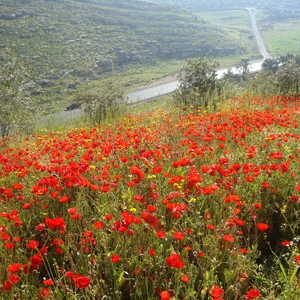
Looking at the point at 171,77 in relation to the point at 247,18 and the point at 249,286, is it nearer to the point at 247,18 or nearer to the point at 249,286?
the point at 249,286

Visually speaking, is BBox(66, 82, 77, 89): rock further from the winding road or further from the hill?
the winding road

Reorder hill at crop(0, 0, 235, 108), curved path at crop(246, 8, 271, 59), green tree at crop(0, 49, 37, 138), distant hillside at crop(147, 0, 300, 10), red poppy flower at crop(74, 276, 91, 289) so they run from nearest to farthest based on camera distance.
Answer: red poppy flower at crop(74, 276, 91, 289)
green tree at crop(0, 49, 37, 138)
hill at crop(0, 0, 235, 108)
curved path at crop(246, 8, 271, 59)
distant hillside at crop(147, 0, 300, 10)

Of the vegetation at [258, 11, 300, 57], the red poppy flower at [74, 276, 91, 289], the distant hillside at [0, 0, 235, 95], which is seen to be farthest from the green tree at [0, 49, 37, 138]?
the vegetation at [258, 11, 300, 57]

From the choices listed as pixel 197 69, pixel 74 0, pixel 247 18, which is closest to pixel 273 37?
pixel 247 18

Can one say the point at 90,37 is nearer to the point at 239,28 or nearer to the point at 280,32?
the point at 239,28

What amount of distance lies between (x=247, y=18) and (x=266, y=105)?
12948 cm

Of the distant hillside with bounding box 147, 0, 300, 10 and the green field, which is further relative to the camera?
the distant hillside with bounding box 147, 0, 300, 10

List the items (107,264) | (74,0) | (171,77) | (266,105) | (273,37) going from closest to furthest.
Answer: (107,264), (266,105), (171,77), (74,0), (273,37)

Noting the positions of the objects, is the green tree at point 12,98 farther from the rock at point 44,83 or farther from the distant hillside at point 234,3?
the distant hillside at point 234,3

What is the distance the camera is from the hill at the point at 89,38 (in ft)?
144

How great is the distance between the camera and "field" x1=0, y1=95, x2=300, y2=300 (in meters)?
2.03

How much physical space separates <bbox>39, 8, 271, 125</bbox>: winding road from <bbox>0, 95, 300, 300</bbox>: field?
23.2 feet

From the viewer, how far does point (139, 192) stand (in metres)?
3.01

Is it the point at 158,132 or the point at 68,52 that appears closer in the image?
the point at 158,132
